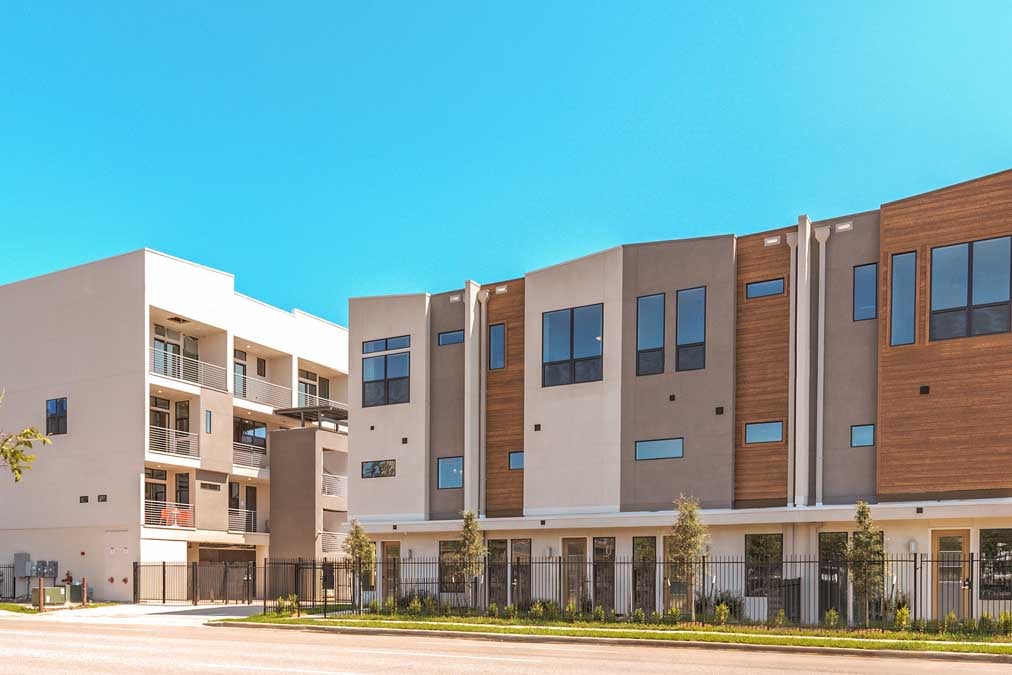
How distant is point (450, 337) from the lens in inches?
1318

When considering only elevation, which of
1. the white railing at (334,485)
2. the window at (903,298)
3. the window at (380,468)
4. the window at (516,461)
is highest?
the window at (903,298)

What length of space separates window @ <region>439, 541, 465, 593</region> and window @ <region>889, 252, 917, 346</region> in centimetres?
1407

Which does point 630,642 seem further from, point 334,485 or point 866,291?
point 334,485

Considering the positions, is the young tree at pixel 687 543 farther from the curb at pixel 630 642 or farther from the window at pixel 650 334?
the window at pixel 650 334

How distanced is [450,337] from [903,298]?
14.3m

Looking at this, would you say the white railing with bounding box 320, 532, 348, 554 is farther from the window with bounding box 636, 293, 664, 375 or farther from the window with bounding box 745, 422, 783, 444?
the window with bounding box 745, 422, 783, 444

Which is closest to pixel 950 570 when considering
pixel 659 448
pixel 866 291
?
pixel 866 291

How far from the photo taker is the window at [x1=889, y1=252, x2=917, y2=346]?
2556 cm

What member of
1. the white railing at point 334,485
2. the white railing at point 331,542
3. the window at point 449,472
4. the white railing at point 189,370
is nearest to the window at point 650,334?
the window at point 449,472

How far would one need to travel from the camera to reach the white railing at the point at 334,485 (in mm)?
44906

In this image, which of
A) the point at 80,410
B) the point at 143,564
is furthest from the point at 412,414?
the point at 80,410

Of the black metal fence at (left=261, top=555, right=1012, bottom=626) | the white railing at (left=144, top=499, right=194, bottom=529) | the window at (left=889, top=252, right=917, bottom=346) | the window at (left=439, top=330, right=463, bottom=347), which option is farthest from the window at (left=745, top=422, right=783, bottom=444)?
the white railing at (left=144, top=499, right=194, bottom=529)

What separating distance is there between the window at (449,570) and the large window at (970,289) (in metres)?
15.3

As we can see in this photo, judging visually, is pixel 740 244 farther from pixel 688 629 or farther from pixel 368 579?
pixel 368 579
